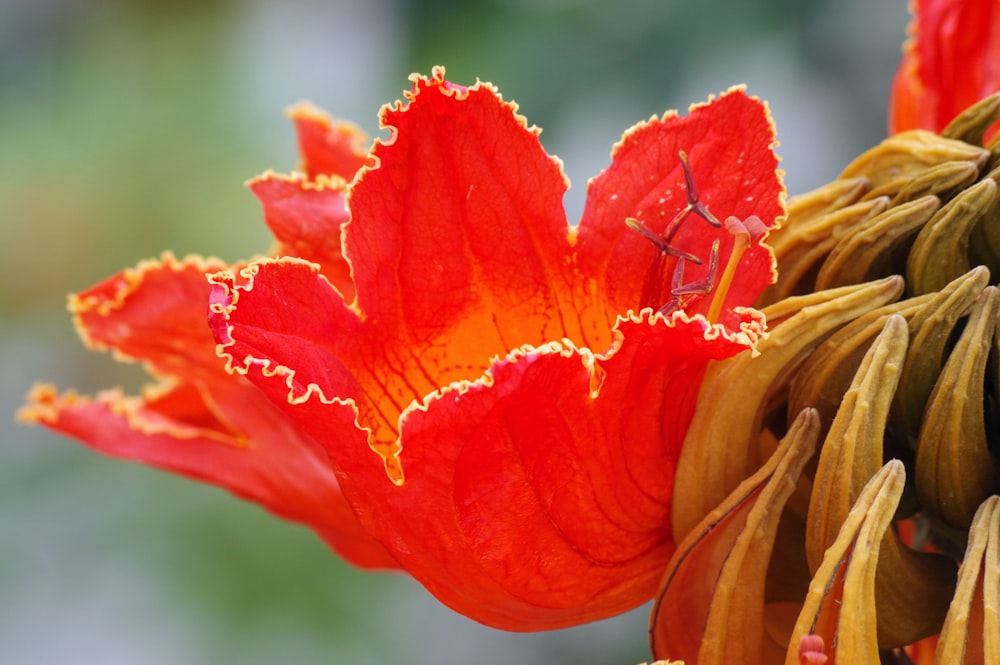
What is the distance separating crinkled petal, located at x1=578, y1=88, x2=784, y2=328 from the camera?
2.58 ft

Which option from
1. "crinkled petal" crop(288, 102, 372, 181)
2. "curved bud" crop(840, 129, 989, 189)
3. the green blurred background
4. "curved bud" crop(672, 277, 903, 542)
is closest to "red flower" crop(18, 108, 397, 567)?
"crinkled petal" crop(288, 102, 372, 181)

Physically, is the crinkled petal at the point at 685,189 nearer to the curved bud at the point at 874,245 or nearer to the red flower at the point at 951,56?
the curved bud at the point at 874,245

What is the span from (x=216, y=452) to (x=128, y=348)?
10 cm

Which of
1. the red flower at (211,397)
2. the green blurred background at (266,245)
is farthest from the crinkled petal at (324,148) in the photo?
the green blurred background at (266,245)

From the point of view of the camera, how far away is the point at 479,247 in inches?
32.6

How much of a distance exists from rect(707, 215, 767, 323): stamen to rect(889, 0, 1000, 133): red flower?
A: 11.3 inches

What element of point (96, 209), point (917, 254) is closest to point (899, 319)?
point (917, 254)

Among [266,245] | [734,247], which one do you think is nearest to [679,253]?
[734,247]

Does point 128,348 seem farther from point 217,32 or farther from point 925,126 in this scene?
point 217,32

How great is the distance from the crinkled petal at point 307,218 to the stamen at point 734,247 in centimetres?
26

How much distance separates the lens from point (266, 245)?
8.89ft

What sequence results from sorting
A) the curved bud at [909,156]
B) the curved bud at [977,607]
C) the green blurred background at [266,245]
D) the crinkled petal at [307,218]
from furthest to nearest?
1. the green blurred background at [266,245]
2. the crinkled petal at [307,218]
3. the curved bud at [909,156]
4. the curved bud at [977,607]

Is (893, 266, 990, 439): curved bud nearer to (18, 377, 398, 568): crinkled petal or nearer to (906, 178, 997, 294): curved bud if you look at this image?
(906, 178, 997, 294): curved bud

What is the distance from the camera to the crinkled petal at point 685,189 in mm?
788
